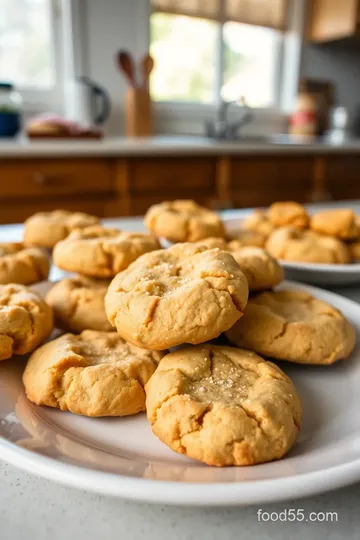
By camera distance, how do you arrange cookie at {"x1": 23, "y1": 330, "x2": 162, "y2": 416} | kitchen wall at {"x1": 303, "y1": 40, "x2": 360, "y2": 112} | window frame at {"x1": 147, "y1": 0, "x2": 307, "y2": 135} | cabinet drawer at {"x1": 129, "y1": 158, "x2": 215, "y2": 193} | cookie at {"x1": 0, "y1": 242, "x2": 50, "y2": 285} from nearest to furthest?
cookie at {"x1": 23, "y1": 330, "x2": 162, "y2": 416} < cookie at {"x1": 0, "y1": 242, "x2": 50, "y2": 285} < cabinet drawer at {"x1": 129, "y1": 158, "x2": 215, "y2": 193} < window frame at {"x1": 147, "y1": 0, "x2": 307, "y2": 135} < kitchen wall at {"x1": 303, "y1": 40, "x2": 360, "y2": 112}

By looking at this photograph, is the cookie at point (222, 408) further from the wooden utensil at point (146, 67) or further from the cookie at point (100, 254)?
the wooden utensil at point (146, 67)

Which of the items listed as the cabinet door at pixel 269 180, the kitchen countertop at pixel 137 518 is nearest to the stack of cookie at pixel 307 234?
the kitchen countertop at pixel 137 518

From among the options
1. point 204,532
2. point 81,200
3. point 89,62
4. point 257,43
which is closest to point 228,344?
point 204,532

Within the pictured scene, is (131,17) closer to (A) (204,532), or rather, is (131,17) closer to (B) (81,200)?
(B) (81,200)

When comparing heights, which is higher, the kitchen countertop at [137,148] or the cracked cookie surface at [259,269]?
the kitchen countertop at [137,148]

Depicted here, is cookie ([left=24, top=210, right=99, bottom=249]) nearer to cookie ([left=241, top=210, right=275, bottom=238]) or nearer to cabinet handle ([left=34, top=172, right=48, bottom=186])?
cookie ([left=241, top=210, right=275, bottom=238])

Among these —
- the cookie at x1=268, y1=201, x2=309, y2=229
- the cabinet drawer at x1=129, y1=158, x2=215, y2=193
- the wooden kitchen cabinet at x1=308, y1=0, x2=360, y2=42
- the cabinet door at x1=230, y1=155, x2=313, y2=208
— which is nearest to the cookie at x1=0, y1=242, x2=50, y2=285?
the cookie at x1=268, y1=201, x2=309, y2=229
